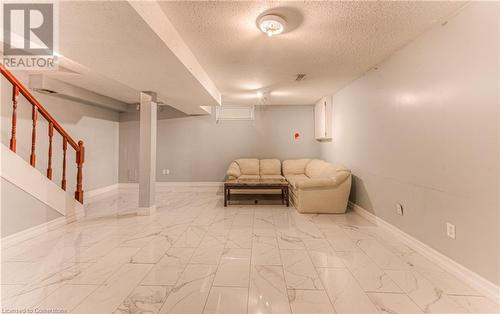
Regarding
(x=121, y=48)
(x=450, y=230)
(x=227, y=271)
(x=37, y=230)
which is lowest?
(x=227, y=271)

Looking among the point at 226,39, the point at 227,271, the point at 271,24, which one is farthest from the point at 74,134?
the point at 271,24

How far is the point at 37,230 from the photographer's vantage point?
2.79 metres

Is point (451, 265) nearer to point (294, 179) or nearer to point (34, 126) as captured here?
point (294, 179)

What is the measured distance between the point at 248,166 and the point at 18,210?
4.12 meters

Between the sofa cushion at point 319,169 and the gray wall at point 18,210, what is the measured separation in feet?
14.3

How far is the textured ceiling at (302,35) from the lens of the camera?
185cm

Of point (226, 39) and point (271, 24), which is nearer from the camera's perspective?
point (271, 24)

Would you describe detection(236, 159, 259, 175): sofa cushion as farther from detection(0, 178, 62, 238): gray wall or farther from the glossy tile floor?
detection(0, 178, 62, 238): gray wall

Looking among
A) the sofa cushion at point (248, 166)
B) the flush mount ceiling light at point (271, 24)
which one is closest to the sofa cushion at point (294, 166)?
the sofa cushion at point (248, 166)

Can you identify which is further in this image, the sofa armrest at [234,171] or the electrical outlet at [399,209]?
the sofa armrest at [234,171]

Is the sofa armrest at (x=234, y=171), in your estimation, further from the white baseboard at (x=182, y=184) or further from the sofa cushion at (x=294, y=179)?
the sofa cushion at (x=294, y=179)

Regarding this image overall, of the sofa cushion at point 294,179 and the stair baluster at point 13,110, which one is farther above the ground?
the stair baluster at point 13,110

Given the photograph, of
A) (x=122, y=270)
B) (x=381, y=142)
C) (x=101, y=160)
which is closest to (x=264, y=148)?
(x=381, y=142)
